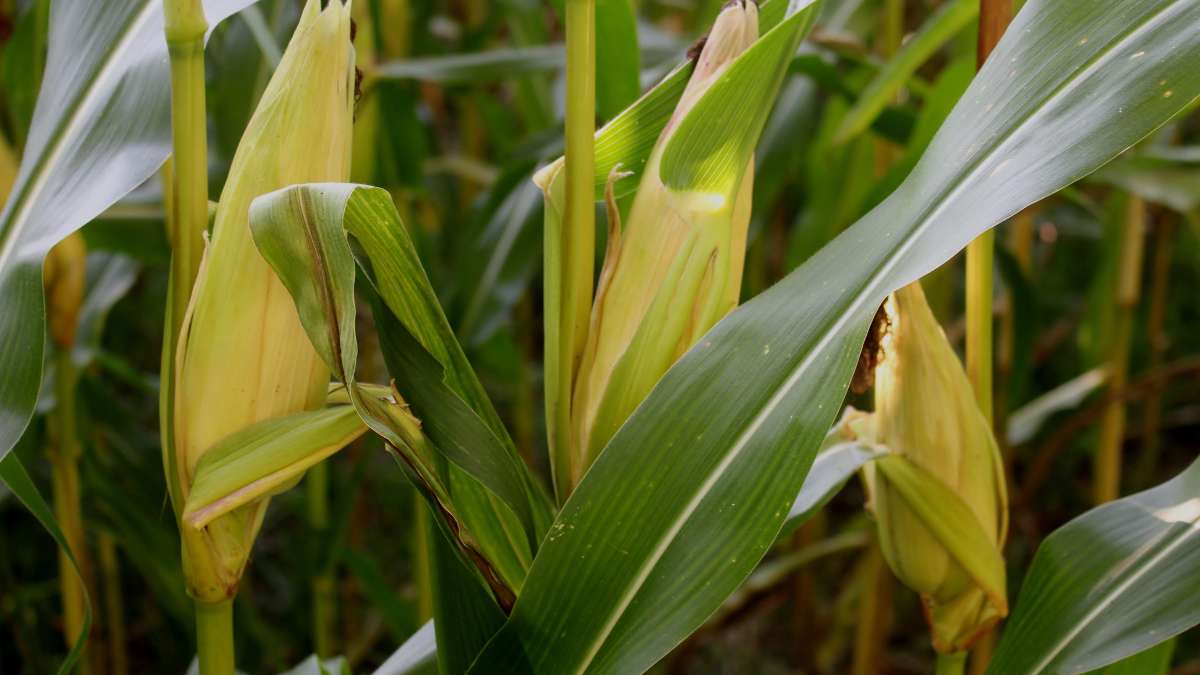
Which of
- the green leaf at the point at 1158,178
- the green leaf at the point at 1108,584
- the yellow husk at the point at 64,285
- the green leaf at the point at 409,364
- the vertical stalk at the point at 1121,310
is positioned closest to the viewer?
the green leaf at the point at 409,364

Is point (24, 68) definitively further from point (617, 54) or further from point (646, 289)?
point (646, 289)

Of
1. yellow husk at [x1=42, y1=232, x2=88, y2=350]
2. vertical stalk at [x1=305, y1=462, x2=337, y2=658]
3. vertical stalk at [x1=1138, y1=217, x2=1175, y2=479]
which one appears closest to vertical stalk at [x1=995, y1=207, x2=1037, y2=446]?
vertical stalk at [x1=1138, y1=217, x2=1175, y2=479]

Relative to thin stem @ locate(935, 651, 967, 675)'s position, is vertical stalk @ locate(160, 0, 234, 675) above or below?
above

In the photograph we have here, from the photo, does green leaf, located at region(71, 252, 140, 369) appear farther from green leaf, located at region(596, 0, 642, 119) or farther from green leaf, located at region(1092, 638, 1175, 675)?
green leaf, located at region(1092, 638, 1175, 675)

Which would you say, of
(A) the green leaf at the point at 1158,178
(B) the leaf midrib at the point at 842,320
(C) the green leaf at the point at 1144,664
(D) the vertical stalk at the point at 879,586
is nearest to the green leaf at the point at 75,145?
(B) the leaf midrib at the point at 842,320

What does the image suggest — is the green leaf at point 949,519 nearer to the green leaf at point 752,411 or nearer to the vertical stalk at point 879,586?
the green leaf at point 752,411

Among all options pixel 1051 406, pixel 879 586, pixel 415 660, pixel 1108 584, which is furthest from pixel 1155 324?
pixel 415 660

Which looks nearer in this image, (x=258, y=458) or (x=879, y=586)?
(x=258, y=458)
